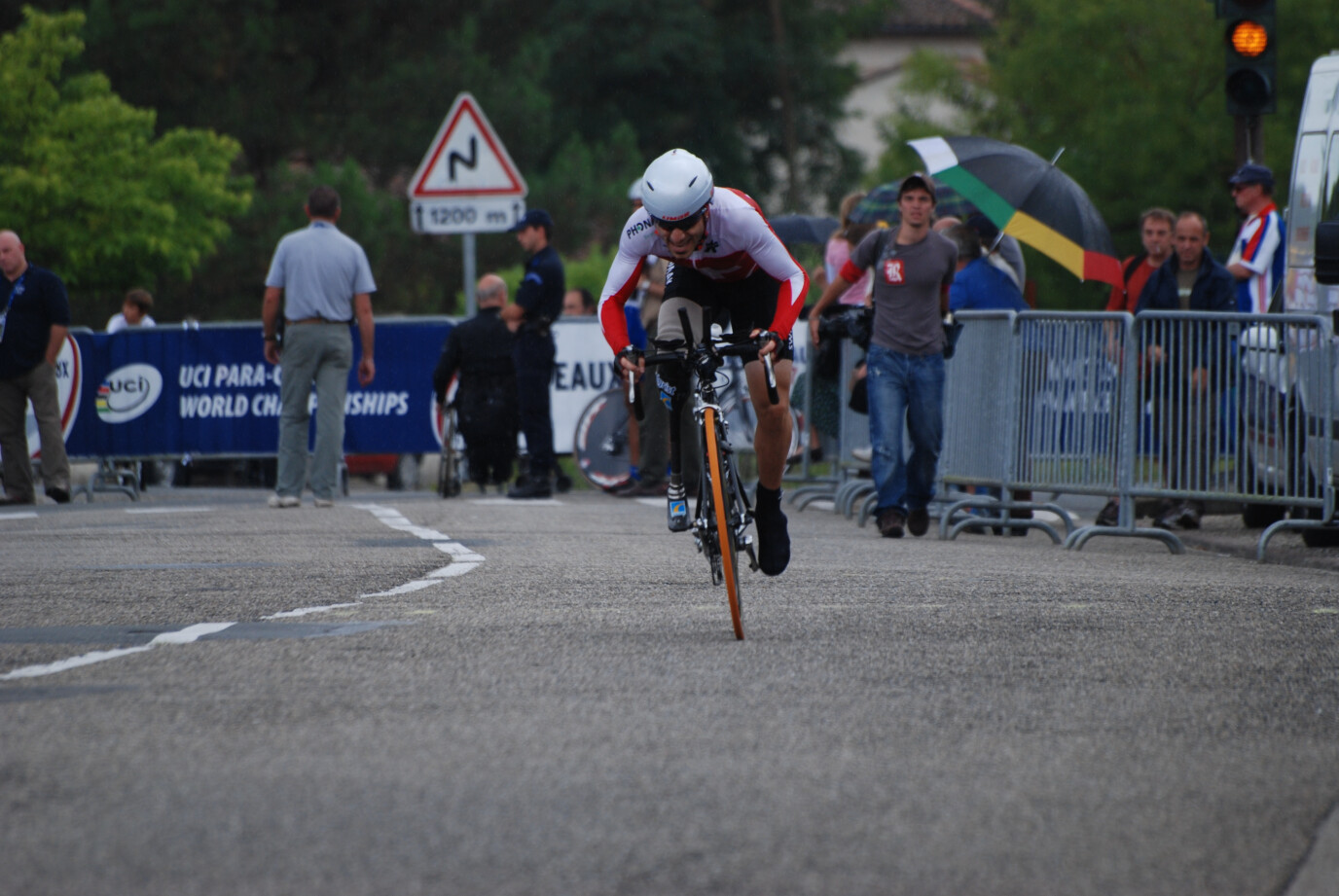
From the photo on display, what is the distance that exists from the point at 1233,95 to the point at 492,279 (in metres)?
6.52

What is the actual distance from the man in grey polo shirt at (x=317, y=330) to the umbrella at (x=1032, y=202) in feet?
13.8

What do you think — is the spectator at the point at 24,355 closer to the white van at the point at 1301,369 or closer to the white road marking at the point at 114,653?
the white road marking at the point at 114,653

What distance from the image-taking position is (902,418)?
12.2 meters

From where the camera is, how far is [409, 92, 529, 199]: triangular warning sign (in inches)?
645

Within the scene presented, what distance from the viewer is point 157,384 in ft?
61.1

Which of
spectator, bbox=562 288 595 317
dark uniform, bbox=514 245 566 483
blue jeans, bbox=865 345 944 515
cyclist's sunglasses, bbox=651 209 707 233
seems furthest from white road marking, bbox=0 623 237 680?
spectator, bbox=562 288 595 317

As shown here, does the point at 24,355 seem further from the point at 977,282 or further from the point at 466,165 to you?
the point at 977,282

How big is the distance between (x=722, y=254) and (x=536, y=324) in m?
8.24

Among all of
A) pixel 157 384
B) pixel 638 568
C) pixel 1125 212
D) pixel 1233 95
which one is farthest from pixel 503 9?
pixel 638 568

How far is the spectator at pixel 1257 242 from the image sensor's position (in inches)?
508

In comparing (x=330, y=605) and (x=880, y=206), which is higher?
(x=880, y=206)

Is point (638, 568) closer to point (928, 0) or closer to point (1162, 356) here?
point (1162, 356)

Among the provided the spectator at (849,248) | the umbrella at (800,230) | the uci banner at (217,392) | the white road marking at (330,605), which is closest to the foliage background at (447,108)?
the uci banner at (217,392)

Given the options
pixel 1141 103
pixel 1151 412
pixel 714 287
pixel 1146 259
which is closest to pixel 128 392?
pixel 1146 259
